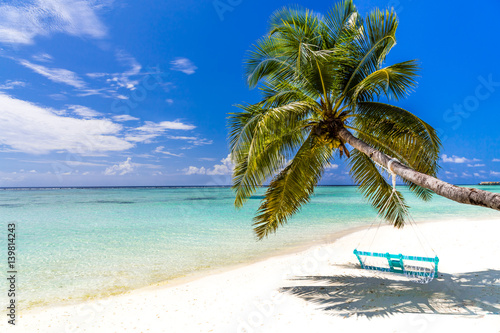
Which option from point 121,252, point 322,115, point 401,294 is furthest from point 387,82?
point 121,252

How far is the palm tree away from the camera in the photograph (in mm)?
4828

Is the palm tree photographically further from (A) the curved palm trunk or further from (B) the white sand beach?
(B) the white sand beach

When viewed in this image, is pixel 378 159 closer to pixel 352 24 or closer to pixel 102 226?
pixel 352 24

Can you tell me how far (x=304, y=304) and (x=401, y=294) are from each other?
1.71 metres

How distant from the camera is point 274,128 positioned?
15.0ft

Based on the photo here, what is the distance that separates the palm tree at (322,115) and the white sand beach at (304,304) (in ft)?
4.76

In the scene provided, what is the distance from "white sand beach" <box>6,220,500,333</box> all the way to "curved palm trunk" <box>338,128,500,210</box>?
1951 mm

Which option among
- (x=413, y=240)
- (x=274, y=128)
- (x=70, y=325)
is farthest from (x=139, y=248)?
(x=413, y=240)

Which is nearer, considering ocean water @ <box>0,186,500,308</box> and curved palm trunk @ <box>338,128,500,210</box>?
curved palm trunk @ <box>338,128,500,210</box>

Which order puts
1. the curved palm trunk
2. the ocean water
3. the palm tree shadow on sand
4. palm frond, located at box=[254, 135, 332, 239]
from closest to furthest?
the curved palm trunk, the palm tree shadow on sand, palm frond, located at box=[254, 135, 332, 239], the ocean water

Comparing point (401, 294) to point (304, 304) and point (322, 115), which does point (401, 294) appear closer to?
point (304, 304)

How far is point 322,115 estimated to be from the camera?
523 centimetres

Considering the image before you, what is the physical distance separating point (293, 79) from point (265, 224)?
9.93 ft

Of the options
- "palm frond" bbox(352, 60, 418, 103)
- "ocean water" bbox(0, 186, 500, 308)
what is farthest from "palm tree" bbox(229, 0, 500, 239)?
"ocean water" bbox(0, 186, 500, 308)
